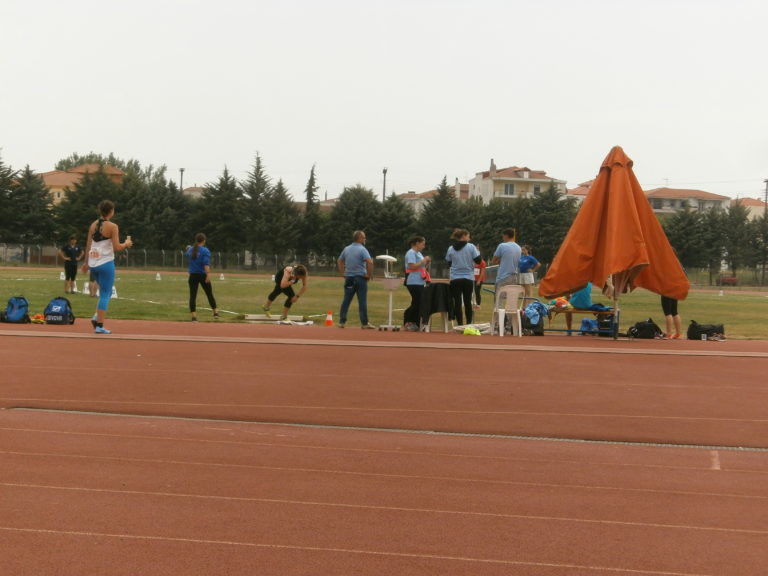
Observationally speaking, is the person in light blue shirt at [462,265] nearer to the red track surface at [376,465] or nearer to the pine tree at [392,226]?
the red track surface at [376,465]

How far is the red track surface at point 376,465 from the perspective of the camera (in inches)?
172

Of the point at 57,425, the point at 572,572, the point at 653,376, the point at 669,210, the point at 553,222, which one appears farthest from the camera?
the point at 669,210

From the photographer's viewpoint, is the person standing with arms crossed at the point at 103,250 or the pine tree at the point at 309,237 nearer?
the person standing with arms crossed at the point at 103,250

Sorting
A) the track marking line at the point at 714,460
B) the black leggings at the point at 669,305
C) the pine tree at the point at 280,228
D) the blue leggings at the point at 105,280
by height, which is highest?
the pine tree at the point at 280,228

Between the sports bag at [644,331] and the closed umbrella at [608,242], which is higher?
the closed umbrella at [608,242]

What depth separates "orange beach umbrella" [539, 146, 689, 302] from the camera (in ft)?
47.7

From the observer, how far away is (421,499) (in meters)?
5.32

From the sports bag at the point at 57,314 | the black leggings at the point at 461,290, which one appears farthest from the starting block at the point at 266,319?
the sports bag at the point at 57,314

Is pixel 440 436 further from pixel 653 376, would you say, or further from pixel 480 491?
pixel 653 376

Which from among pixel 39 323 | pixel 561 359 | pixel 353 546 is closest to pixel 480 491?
pixel 353 546

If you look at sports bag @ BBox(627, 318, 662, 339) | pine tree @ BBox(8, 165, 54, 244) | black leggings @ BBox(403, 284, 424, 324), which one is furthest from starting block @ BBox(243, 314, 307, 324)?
pine tree @ BBox(8, 165, 54, 244)

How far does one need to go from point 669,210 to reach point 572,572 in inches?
5256

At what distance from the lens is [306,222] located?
78.8 metres

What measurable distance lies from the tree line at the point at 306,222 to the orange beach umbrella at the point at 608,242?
59673 mm
